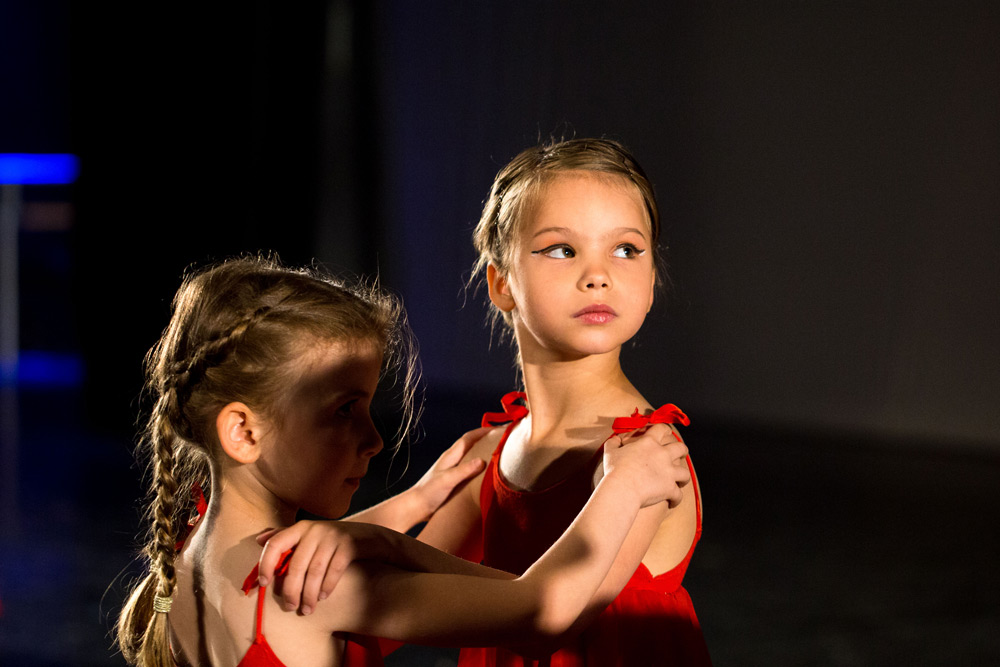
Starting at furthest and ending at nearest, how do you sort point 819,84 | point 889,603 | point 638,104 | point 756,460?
1. point 638,104
2. point 819,84
3. point 756,460
4. point 889,603

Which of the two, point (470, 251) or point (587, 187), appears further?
point (470, 251)

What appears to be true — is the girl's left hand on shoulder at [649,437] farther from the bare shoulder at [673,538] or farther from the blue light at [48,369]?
the blue light at [48,369]

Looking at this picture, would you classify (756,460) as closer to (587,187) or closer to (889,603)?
(889,603)

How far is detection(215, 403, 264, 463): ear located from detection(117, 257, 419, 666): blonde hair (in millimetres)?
13

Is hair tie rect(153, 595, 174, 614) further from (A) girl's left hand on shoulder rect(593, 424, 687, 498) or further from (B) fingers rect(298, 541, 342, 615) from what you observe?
(A) girl's left hand on shoulder rect(593, 424, 687, 498)

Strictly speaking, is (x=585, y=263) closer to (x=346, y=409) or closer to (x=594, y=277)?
(x=594, y=277)

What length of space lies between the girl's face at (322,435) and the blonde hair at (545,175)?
29 centimetres

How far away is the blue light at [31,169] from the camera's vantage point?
8969 millimetres

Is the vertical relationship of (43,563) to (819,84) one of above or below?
below

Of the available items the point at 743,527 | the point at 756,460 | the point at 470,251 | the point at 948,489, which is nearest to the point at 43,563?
the point at 743,527

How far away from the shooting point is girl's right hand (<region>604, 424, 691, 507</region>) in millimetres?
1088

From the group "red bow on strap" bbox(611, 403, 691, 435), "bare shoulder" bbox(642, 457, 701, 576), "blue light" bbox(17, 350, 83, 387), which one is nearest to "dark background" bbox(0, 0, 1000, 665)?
"blue light" bbox(17, 350, 83, 387)

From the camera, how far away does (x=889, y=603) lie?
9.80 feet

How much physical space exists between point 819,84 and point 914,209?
0.91 meters
